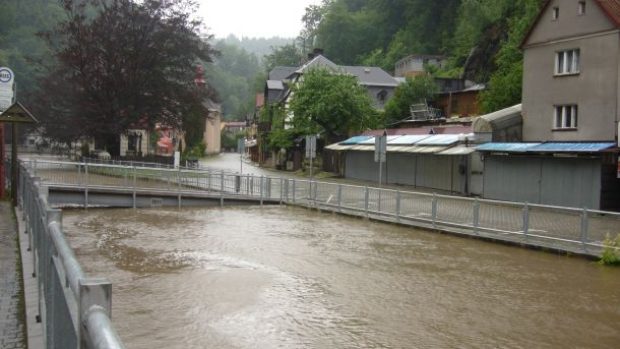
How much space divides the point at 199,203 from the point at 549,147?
608 inches

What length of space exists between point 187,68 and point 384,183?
638 inches

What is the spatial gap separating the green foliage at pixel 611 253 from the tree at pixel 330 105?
36989 millimetres

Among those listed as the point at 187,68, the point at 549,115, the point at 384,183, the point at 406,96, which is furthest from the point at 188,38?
the point at 549,115

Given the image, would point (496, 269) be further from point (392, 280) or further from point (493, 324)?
point (493, 324)

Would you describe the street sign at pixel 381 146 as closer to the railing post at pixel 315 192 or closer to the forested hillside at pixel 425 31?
the railing post at pixel 315 192

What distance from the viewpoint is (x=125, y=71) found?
138ft

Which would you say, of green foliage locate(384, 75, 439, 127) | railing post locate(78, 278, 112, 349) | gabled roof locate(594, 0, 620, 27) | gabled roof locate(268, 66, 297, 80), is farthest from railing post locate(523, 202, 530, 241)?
gabled roof locate(268, 66, 297, 80)

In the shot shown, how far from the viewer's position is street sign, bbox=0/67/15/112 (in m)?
17.8

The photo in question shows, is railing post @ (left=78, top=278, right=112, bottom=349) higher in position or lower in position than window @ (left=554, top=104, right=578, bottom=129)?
lower

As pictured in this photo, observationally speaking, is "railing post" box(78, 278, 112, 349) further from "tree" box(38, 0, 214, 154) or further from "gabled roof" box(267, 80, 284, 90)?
"gabled roof" box(267, 80, 284, 90)

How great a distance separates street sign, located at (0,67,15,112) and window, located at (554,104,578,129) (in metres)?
22.8

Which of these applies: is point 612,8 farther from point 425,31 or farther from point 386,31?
point 386,31

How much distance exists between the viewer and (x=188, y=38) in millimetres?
43906

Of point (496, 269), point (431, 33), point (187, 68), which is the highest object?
point (431, 33)
